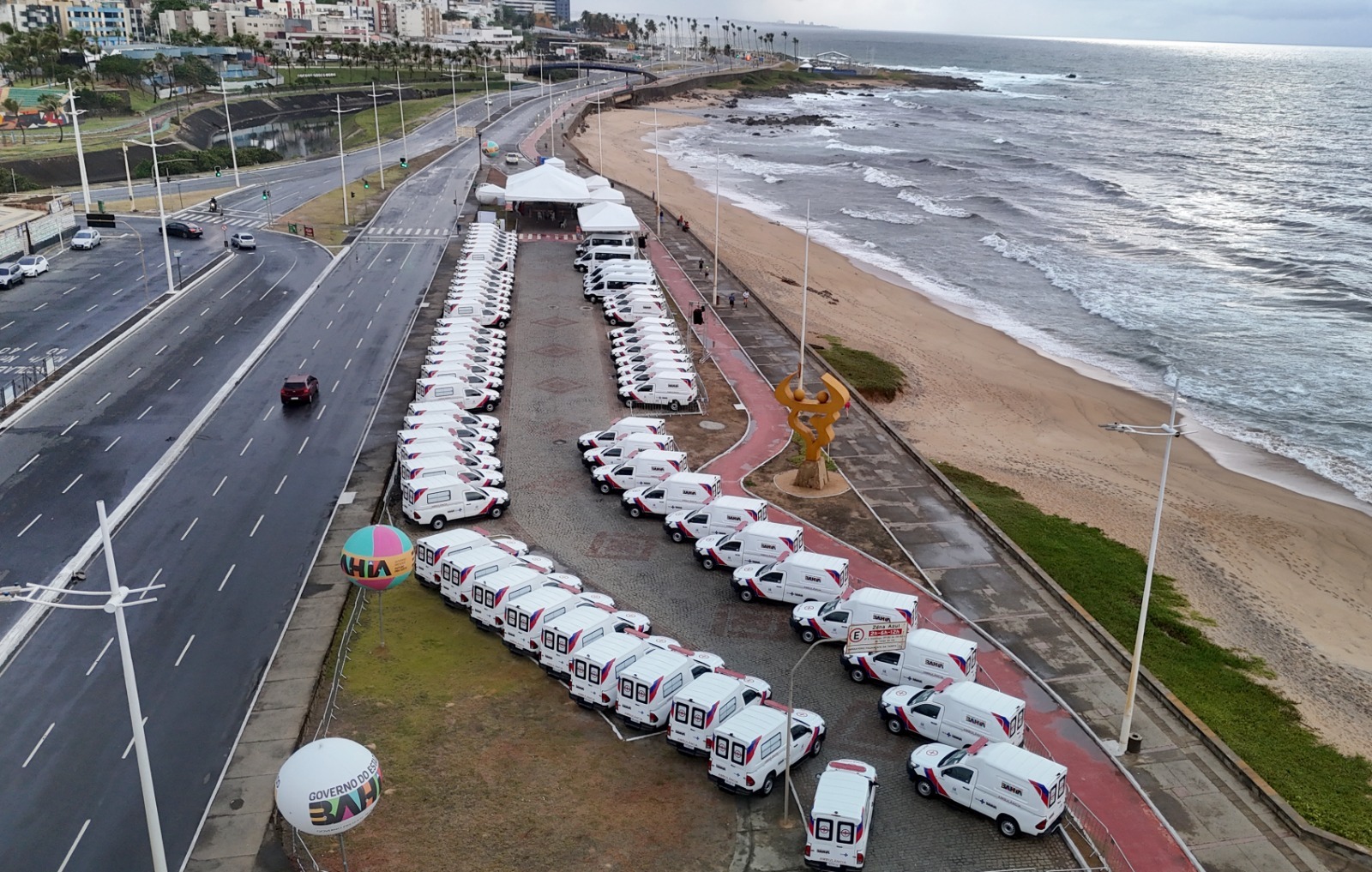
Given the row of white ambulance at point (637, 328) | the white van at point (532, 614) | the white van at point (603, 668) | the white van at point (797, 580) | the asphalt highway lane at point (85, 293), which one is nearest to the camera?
the white van at point (603, 668)

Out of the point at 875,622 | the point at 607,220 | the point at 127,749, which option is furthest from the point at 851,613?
the point at 607,220

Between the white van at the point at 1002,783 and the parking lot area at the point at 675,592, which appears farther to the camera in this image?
the parking lot area at the point at 675,592

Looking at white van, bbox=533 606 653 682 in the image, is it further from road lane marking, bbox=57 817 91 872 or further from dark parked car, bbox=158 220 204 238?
dark parked car, bbox=158 220 204 238

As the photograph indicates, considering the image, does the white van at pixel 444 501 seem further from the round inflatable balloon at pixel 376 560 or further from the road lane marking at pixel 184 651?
the road lane marking at pixel 184 651

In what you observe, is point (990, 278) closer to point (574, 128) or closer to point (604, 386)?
point (604, 386)

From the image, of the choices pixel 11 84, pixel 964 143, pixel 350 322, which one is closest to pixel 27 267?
pixel 350 322

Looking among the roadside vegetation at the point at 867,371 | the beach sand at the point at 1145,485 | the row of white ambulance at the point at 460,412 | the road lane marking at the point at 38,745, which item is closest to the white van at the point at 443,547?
the row of white ambulance at the point at 460,412

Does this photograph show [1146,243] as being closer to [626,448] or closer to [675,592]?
[626,448]
